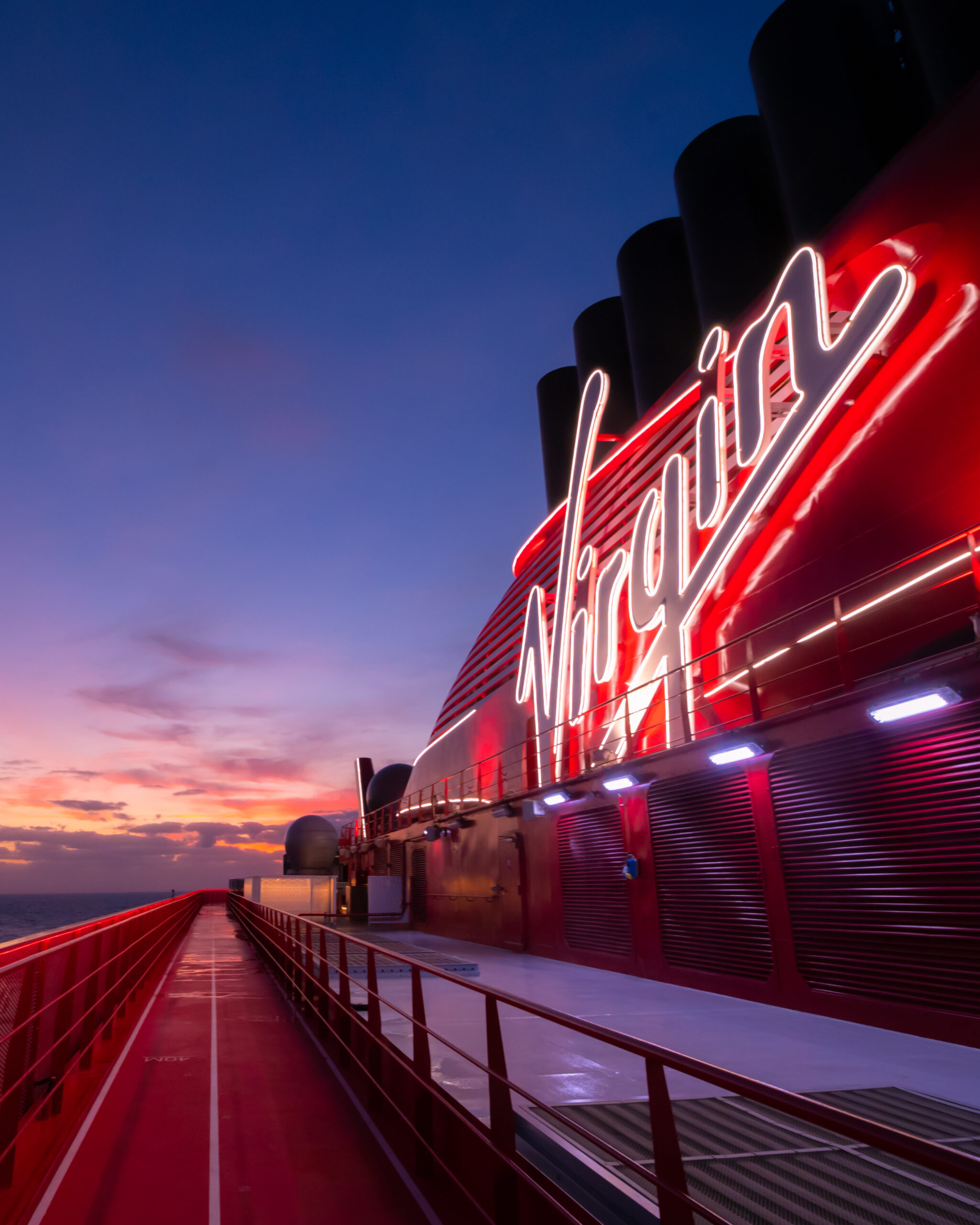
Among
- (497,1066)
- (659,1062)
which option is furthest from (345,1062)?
(659,1062)

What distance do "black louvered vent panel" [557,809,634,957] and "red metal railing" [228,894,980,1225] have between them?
531 centimetres

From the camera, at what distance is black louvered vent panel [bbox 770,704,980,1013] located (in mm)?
7004

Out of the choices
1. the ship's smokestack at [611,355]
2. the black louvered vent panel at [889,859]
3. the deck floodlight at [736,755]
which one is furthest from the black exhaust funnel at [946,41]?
the ship's smokestack at [611,355]

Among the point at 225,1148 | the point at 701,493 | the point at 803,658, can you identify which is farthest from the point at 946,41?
the point at 225,1148

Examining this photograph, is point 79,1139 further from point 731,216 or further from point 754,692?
point 731,216

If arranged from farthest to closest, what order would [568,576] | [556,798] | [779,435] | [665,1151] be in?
[568,576], [556,798], [779,435], [665,1151]

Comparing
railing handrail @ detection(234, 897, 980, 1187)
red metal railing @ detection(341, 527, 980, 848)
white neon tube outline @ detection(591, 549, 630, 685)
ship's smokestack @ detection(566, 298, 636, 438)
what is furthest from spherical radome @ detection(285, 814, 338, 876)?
railing handrail @ detection(234, 897, 980, 1187)

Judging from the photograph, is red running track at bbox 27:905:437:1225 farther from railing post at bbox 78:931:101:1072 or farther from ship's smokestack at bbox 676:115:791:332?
ship's smokestack at bbox 676:115:791:332

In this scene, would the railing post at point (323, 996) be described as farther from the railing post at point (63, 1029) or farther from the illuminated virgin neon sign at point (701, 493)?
the illuminated virgin neon sign at point (701, 493)

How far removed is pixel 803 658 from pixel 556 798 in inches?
221

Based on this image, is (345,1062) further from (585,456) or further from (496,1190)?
(585,456)

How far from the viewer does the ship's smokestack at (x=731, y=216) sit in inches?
827

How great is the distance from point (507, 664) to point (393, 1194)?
20124 millimetres

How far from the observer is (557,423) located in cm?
3441
